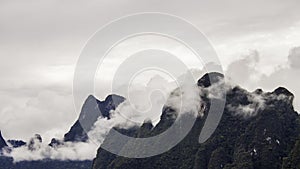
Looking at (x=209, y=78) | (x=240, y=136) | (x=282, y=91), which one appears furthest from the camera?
(x=209, y=78)

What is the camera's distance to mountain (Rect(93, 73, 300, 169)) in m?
139

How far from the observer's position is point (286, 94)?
152 meters

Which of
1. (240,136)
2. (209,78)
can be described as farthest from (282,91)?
(209,78)

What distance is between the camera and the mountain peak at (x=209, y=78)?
174m

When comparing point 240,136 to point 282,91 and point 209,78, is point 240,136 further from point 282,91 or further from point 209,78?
point 209,78

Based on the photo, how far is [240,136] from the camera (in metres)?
152

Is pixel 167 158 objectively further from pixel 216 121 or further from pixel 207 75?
pixel 207 75

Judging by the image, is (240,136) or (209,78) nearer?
(240,136)

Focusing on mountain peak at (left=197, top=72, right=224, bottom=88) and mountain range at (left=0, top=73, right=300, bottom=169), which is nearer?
mountain range at (left=0, top=73, right=300, bottom=169)

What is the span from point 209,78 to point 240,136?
3130 cm

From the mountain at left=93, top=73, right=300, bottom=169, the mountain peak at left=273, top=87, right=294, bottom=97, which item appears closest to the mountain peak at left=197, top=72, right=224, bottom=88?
the mountain at left=93, top=73, right=300, bottom=169

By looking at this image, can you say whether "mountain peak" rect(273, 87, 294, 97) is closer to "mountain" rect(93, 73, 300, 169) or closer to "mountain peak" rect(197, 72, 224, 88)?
"mountain" rect(93, 73, 300, 169)

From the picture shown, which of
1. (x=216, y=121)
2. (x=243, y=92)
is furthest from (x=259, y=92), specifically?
(x=216, y=121)

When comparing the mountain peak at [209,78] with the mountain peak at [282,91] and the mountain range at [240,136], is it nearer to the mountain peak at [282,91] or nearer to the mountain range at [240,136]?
the mountain range at [240,136]
